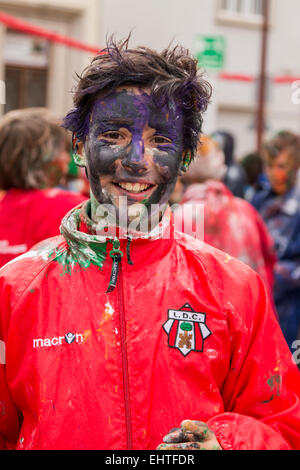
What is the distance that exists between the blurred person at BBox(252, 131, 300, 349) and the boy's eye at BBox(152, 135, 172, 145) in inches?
134

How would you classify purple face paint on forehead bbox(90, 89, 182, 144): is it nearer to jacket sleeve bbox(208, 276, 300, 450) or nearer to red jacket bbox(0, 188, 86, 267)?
jacket sleeve bbox(208, 276, 300, 450)

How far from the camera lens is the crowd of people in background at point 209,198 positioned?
3672mm

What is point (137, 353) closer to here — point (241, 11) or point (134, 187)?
point (134, 187)

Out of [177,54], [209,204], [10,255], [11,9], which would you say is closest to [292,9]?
[11,9]

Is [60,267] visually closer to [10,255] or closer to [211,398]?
[211,398]

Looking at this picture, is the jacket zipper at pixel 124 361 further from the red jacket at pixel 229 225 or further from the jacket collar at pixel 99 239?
the red jacket at pixel 229 225

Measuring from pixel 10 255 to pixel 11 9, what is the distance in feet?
28.6

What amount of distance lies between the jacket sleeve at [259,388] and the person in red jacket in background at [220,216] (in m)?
2.29

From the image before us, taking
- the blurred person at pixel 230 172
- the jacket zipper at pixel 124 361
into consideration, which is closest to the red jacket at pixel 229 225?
the blurred person at pixel 230 172

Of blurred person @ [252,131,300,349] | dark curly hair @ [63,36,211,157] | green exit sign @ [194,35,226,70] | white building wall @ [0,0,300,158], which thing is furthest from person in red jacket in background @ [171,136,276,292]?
white building wall @ [0,0,300,158]

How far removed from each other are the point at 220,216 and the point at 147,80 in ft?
8.77

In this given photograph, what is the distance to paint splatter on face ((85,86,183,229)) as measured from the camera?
195 cm

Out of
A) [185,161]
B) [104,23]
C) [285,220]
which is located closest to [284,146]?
[285,220]

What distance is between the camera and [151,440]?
5.99ft
